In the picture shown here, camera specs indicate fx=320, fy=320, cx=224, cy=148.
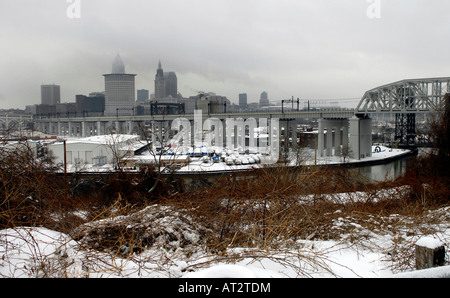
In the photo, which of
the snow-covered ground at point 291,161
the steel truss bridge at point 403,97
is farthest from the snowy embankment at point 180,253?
the steel truss bridge at point 403,97

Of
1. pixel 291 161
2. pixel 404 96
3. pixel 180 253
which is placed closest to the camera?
pixel 180 253

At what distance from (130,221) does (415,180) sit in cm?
1135

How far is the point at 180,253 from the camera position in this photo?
12.2 feet

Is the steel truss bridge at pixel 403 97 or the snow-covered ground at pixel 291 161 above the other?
the steel truss bridge at pixel 403 97

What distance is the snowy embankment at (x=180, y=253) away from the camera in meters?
2.92

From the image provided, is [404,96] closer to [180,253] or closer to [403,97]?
[403,97]

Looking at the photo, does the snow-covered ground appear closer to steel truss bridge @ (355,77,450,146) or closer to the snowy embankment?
steel truss bridge @ (355,77,450,146)

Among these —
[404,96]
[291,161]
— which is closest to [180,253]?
[291,161]

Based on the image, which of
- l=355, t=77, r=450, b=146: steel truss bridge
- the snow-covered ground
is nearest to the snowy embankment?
the snow-covered ground

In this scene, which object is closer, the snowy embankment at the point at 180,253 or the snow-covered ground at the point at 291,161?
the snowy embankment at the point at 180,253

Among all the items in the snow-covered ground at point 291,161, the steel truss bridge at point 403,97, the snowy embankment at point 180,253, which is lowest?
the snow-covered ground at point 291,161

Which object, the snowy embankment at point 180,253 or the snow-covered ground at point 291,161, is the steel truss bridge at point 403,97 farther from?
Answer: the snowy embankment at point 180,253
